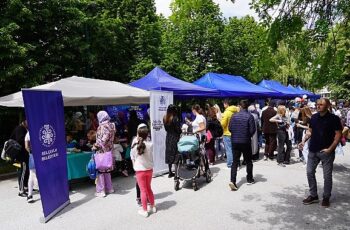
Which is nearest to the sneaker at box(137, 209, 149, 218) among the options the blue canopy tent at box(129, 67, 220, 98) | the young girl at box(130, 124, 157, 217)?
the young girl at box(130, 124, 157, 217)

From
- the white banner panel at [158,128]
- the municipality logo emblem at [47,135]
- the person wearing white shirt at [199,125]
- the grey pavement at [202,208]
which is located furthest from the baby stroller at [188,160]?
the municipality logo emblem at [47,135]

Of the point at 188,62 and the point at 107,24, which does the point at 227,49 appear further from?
the point at 107,24

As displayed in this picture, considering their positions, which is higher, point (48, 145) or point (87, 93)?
point (87, 93)

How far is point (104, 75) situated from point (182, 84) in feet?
28.7

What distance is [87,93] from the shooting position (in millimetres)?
8250

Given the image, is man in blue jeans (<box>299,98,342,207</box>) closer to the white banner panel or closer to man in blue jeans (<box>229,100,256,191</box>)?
man in blue jeans (<box>229,100,256,191</box>)

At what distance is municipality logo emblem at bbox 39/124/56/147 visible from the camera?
5831 mm

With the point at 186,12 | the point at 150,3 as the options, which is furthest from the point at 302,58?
the point at 186,12

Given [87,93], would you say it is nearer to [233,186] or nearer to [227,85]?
[233,186]

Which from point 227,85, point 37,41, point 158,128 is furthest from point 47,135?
point 227,85

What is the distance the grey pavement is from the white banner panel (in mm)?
657

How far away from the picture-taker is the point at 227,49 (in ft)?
89.0

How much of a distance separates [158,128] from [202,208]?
315 cm

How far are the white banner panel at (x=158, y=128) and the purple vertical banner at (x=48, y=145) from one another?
8.49ft
